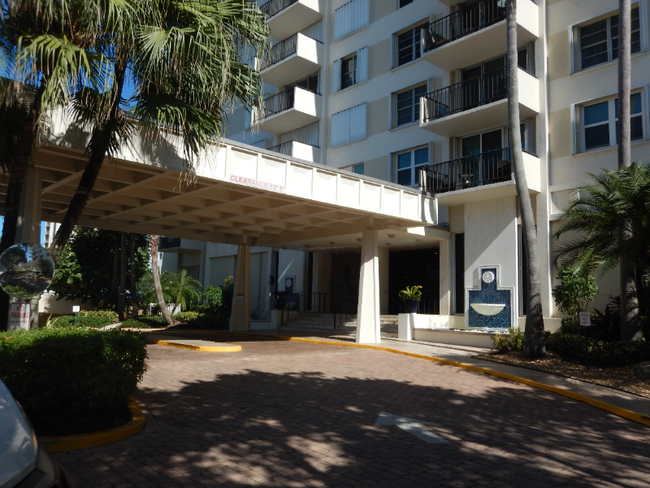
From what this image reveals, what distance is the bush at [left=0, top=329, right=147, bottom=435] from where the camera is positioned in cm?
622

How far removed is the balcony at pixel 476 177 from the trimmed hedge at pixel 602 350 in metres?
5.51

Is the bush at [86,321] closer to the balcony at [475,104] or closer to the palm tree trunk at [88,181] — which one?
the palm tree trunk at [88,181]

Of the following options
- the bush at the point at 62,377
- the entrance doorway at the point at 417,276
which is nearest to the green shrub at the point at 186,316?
the entrance doorway at the point at 417,276

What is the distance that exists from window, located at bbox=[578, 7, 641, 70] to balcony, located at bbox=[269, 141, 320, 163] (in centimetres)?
1203

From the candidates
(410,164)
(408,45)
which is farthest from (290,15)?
(410,164)

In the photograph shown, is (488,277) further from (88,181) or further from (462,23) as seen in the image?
(88,181)

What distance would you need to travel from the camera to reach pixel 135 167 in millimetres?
12312

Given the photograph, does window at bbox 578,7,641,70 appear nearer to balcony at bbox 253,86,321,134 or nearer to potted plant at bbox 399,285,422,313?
→ potted plant at bbox 399,285,422,313

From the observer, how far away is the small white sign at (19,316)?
8992 millimetres

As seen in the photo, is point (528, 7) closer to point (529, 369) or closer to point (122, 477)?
point (529, 369)

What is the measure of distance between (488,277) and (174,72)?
1347 centimetres

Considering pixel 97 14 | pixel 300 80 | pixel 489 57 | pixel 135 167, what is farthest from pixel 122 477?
pixel 300 80

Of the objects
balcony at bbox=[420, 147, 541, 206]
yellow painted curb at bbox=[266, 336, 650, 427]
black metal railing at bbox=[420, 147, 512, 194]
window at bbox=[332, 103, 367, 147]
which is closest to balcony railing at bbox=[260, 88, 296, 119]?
window at bbox=[332, 103, 367, 147]

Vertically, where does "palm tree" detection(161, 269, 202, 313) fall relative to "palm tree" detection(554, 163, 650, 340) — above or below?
below
